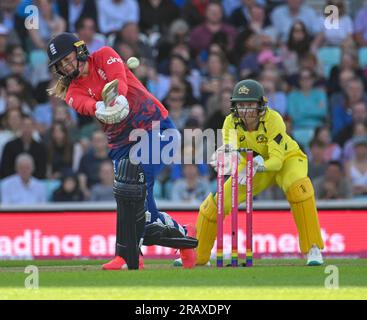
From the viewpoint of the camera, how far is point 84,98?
10.5 meters

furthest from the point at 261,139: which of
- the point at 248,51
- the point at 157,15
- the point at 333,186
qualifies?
the point at 157,15

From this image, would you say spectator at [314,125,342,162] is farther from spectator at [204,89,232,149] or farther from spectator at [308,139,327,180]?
spectator at [204,89,232,149]

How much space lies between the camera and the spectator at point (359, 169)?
15.7 meters

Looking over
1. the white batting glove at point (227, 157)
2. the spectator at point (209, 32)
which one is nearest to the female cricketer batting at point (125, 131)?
the white batting glove at point (227, 157)

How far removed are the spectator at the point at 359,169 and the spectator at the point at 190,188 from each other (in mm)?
1972

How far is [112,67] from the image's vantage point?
1056cm

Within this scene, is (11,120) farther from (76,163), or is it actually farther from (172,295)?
(172,295)

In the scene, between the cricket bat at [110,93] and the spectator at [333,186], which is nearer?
the cricket bat at [110,93]

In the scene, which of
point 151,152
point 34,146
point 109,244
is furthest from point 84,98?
point 34,146

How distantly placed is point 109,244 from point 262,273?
4.72 m

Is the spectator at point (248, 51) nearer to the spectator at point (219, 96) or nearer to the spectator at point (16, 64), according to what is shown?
the spectator at point (219, 96)

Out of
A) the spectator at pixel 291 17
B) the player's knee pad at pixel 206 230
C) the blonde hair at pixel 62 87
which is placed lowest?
the player's knee pad at pixel 206 230

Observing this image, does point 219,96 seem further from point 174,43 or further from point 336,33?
point 336,33

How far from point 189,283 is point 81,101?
209 centimetres
